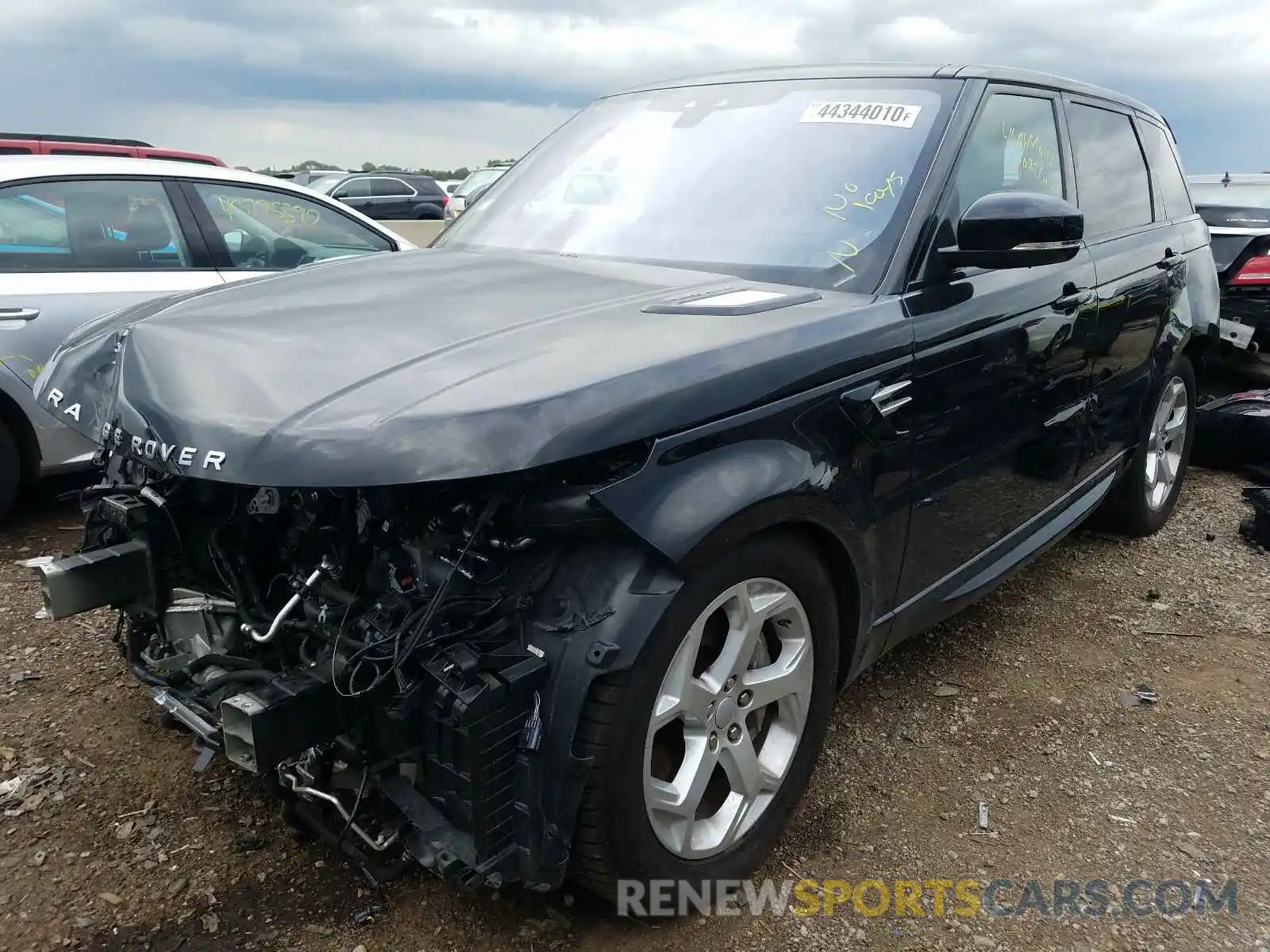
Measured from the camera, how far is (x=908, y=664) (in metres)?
3.40

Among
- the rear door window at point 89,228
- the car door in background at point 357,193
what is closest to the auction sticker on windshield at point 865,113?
the rear door window at point 89,228

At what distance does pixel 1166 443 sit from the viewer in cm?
470

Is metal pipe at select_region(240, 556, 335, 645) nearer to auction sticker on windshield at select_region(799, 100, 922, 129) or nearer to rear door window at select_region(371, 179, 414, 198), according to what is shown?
auction sticker on windshield at select_region(799, 100, 922, 129)

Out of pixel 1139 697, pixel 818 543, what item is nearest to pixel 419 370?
pixel 818 543

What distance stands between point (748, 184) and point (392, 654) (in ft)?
5.58

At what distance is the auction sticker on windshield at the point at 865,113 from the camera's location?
2768mm

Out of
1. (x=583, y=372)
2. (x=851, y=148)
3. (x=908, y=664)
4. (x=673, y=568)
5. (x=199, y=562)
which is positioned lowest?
(x=908, y=664)

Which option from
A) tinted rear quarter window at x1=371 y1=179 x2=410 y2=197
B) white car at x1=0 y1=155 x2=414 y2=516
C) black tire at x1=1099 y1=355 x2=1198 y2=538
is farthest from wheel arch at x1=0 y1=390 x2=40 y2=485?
tinted rear quarter window at x1=371 y1=179 x2=410 y2=197

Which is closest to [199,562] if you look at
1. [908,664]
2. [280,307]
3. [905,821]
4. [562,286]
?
[280,307]

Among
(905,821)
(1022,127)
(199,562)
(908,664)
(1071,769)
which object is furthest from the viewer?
(908,664)

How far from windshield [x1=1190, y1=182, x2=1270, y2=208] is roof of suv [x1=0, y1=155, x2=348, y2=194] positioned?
6613mm

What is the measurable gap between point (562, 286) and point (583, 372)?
0.70 metres

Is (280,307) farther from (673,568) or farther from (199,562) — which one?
(673,568)

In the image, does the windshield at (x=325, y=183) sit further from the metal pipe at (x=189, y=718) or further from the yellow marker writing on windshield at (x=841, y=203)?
the metal pipe at (x=189, y=718)
